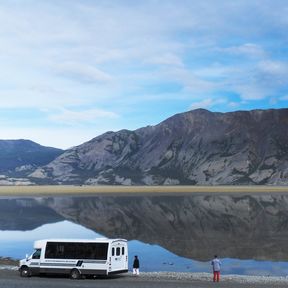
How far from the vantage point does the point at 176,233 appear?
69875 mm

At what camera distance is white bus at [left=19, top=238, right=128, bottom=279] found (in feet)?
115

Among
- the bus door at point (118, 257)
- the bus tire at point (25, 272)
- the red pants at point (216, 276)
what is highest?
the bus door at point (118, 257)

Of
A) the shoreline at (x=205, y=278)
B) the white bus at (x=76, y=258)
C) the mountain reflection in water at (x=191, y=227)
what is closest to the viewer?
the white bus at (x=76, y=258)

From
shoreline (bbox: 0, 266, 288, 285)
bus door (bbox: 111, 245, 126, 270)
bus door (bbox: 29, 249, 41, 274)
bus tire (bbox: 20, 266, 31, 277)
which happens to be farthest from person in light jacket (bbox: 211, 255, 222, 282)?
bus tire (bbox: 20, 266, 31, 277)

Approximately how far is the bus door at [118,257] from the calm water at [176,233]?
8.76 metres

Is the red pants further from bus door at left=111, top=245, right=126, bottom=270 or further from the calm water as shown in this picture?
the calm water

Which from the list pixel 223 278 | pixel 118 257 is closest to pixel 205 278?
pixel 223 278

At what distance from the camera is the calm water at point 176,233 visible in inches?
1917

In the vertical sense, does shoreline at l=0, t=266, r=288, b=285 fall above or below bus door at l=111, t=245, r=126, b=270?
below

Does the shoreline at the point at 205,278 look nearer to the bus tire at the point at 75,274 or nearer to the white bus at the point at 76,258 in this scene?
the white bus at the point at 76,258

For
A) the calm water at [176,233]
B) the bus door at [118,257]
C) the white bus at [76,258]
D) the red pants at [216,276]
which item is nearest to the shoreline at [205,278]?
the red pants at [216,276]

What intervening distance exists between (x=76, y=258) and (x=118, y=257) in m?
2.81

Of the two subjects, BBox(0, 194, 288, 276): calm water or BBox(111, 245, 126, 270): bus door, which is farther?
BBox(0, 194, 288, 276): calm water

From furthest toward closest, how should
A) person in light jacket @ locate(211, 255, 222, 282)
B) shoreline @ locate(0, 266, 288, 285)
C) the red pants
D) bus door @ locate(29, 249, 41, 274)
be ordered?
bus door @ locate(29, 249, 41, 274) → shoreline @ locate(0, 266, 288, 285) → the red pants → person in light jacket @ locate(211, 255, 222, 282)
